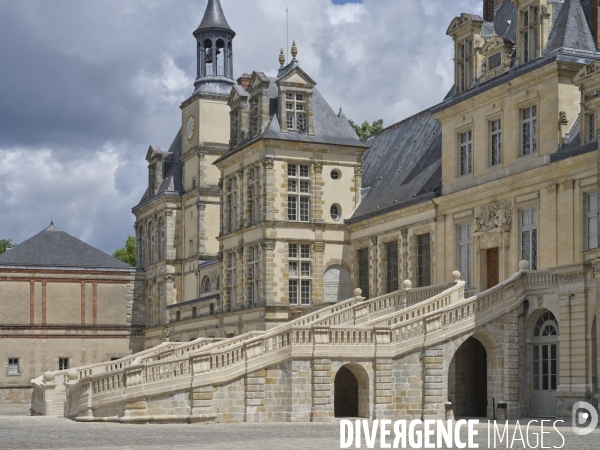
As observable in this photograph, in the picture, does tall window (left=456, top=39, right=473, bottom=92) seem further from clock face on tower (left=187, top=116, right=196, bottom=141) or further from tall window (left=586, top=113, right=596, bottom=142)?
clock face on tower (left=187, top=116, right=196, bottom=141)

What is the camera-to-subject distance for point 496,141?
36219 mm

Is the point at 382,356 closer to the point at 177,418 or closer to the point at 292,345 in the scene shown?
the point at 292,345

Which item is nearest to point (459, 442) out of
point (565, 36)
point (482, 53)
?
point (565, 36)

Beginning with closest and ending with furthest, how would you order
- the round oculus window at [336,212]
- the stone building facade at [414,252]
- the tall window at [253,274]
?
the stone building facade at [414,252] → the tall window at [253,274] → the round oculus window at [336,212]

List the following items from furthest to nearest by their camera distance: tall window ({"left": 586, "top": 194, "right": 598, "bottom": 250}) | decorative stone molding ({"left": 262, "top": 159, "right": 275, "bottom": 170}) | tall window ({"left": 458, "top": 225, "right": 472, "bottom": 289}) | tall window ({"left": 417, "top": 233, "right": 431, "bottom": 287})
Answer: decorative stone molding ({"left": 262, "top": 159, "right": 275, "bottom": 170}), tall window ({"left": 417, "top": 233, "right": 431, "bottom": 287}), tall window ({"left": 458, "top": 225, "right": 472, "bottom": 289}), tall window ({"left": 586, "top": 194, "right": 598, "bottom": 250})

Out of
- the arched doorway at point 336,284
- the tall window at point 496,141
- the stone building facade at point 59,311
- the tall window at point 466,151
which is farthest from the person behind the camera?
the stone building facade at point 59,311

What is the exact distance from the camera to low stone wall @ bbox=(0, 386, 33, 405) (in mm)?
59219

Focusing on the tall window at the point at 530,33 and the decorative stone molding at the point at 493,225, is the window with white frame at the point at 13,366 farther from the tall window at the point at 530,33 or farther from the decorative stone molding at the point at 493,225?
the tall window at the point at 530,33

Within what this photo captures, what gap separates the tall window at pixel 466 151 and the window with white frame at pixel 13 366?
102 ft

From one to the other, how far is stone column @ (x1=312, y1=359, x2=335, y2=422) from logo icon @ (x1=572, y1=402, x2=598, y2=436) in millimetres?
6266

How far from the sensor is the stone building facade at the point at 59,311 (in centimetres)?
6041

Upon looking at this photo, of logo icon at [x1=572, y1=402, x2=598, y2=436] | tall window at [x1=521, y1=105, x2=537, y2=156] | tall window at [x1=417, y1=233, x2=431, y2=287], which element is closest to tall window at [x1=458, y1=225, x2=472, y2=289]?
tall window at [x1=417, y1=233, x2=431, y2=287]

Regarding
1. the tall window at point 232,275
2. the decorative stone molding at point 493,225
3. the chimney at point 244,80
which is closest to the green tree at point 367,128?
the chimney at point 244,80

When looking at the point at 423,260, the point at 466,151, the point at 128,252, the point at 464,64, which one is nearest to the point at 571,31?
the point at 464,64
